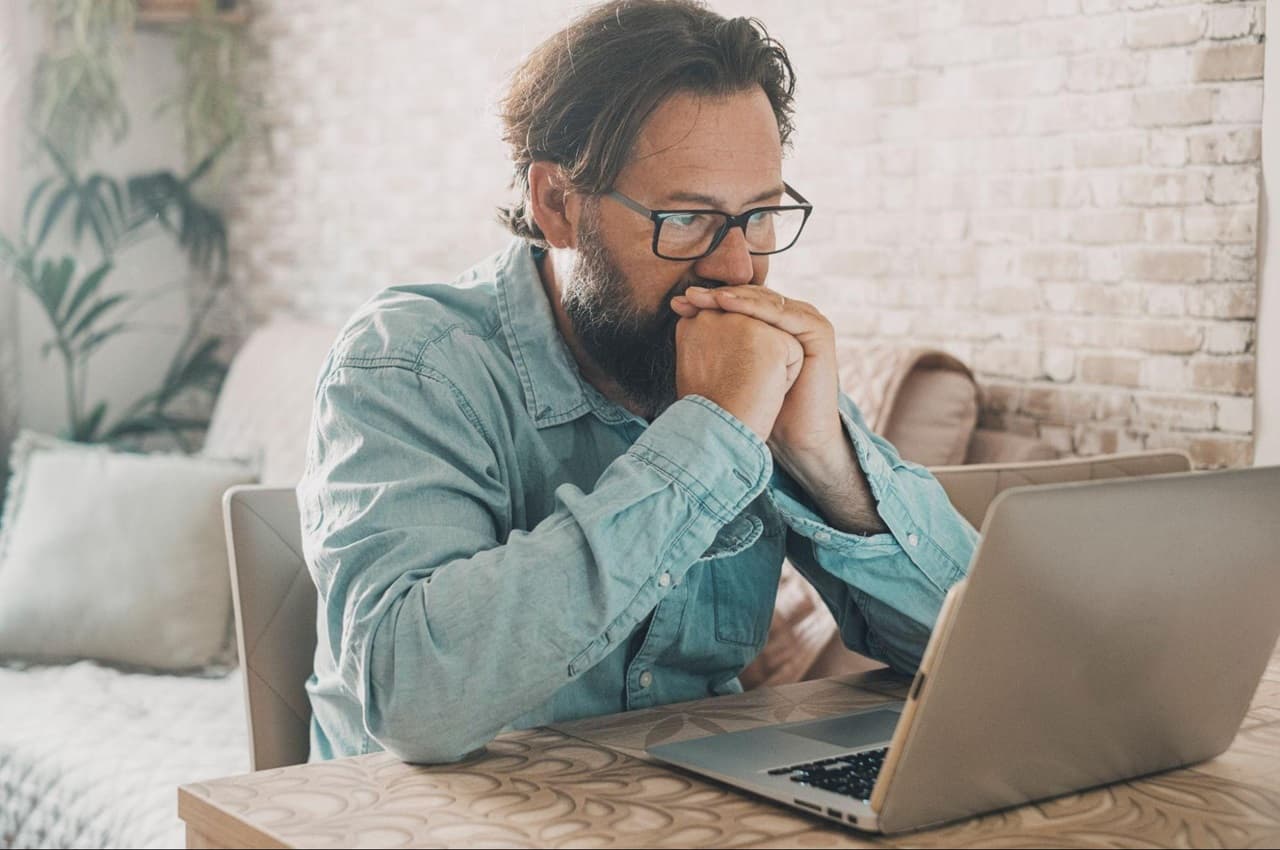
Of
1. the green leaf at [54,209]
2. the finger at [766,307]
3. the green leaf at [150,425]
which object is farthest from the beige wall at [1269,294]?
the green leaf at [54,209]

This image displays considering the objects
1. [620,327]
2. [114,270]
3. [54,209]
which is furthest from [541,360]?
[114,270]

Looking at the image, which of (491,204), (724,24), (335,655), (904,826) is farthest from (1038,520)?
(491,204)

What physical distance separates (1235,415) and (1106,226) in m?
0.39

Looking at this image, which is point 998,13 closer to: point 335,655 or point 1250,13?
point 1250,13

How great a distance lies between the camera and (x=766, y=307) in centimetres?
140

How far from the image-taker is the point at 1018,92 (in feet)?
8.52

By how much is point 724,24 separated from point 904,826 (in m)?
0.94

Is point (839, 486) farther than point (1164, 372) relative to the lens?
No

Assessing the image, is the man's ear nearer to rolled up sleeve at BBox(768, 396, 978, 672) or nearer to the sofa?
rolled up sleeve at BBox(768, 396, 978, 672)

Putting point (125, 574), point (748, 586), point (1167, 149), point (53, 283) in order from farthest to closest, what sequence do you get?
point (53, 283) → point (125, 574) → point (1167, 149) → point (748, 586)

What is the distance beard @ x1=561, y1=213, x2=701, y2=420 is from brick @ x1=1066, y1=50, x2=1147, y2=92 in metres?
1.25

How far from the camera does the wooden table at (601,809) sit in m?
0.97

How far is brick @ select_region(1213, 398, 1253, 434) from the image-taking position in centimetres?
231

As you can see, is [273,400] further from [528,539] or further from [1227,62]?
[528,539]
